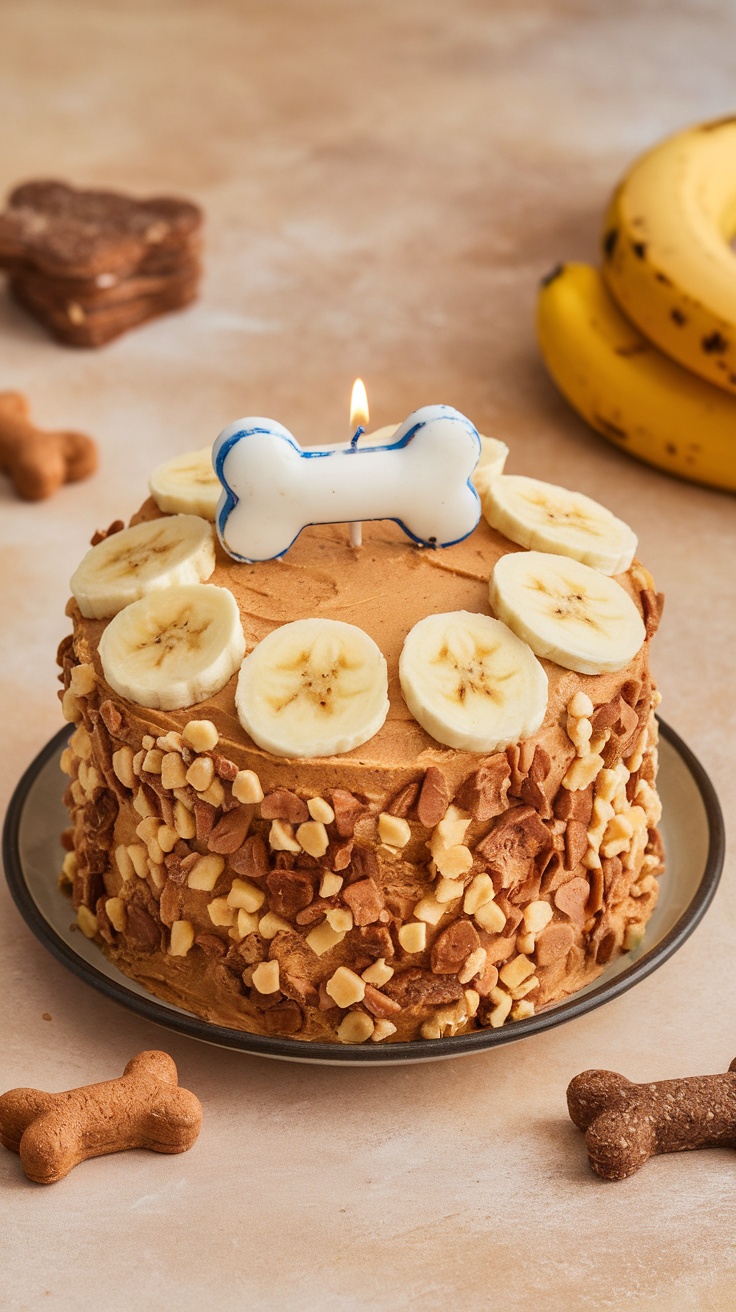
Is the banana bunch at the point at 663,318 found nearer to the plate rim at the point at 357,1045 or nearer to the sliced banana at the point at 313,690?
the plate rim at the point at 357,1045

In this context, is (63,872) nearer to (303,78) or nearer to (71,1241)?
(71,1241)

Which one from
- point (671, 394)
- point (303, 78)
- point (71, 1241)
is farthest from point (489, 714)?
point (303, 78)

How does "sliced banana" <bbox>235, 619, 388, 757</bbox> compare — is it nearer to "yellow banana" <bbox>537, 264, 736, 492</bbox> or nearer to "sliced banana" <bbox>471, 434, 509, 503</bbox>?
"sliced banana" <bbox>471, 434, 509, 503</bbox>

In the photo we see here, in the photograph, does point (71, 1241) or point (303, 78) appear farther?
point (303, 78)

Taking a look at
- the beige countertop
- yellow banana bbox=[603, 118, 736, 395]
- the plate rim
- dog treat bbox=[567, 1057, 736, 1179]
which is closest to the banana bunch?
yellow banana bbox=[603, 118, 736, 395]

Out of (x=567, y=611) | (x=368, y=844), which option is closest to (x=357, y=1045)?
(x=368, y=844)

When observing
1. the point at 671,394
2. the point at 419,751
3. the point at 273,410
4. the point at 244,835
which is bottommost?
the point at 273,410

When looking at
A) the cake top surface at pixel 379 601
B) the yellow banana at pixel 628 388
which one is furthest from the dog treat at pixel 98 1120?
the yellow banana at pixel 628 388
